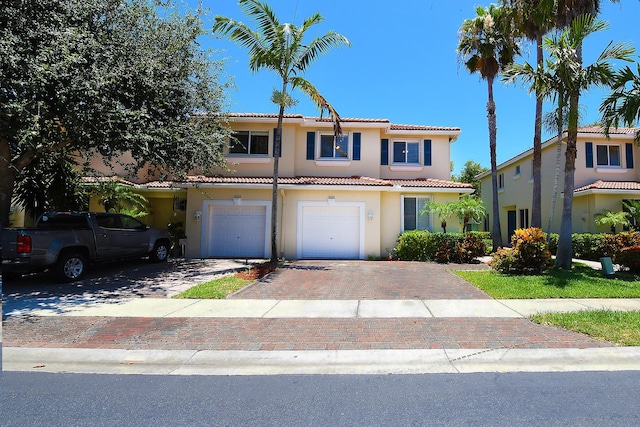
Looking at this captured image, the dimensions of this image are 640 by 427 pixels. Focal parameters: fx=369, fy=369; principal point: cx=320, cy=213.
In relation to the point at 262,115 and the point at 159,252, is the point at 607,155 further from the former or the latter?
the point at 159,252

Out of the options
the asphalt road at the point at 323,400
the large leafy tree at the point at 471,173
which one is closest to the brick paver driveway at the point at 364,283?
the asphalt road at the point at 323,400

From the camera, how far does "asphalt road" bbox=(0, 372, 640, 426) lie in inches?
138

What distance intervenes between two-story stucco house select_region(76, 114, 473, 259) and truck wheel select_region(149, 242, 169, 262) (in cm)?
163

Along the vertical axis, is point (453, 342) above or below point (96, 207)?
below

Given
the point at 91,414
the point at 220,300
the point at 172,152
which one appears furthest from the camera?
the point at 172,152

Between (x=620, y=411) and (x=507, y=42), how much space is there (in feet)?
54.5

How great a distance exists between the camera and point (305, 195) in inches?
623

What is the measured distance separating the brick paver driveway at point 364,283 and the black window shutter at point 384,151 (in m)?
6.20

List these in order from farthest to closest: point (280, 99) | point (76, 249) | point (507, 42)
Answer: point (507, 42)
point (280, 99)
point (76, 249)

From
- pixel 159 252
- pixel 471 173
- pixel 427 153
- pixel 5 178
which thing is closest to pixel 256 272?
pixel 159 252

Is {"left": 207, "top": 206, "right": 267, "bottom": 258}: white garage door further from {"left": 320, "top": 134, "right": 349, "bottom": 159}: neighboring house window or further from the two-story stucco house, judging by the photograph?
{"left": 320, "top": 134, "right": 349, "bottom": 159}: neighboring house window

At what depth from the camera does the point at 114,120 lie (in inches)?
364

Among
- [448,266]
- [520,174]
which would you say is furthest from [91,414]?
[520,174]

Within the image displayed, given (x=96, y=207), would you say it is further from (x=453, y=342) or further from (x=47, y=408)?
(x=453, y=342)
